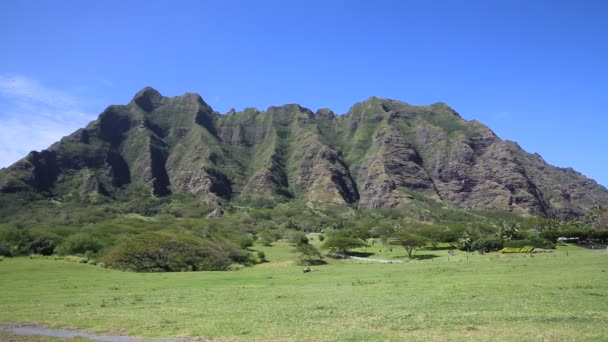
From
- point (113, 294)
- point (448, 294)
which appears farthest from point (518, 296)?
point (113, 294)

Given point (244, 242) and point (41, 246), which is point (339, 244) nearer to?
point (244, 242)

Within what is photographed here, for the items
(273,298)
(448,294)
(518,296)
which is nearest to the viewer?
(518,296)

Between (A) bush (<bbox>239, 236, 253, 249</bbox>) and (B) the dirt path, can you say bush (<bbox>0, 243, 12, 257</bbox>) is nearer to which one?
(A) bush (<bbox>239, 236, 253, 249</bbox>)

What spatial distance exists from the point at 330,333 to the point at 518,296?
15.8 meters

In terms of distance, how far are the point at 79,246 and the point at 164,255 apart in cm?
2534

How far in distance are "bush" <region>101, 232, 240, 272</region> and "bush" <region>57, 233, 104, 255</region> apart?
16192 millimetres

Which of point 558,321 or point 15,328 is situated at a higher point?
point 558,321

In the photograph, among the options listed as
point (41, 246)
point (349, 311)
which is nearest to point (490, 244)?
point (349, 311)

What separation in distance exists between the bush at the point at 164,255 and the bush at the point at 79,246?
16192 millimetres

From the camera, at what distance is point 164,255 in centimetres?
7812

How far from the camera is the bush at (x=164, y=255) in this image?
7525cm

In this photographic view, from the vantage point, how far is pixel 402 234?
105750mm

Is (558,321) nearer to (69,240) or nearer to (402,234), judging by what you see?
(402,234)

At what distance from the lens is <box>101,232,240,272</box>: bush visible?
75.2 metres
